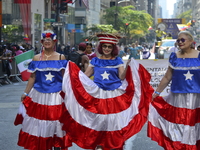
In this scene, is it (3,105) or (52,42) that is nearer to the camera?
(52,42)

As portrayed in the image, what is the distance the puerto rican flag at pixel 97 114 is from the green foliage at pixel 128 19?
70703 mm

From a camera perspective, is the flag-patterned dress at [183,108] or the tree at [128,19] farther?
the tree at [128,19]

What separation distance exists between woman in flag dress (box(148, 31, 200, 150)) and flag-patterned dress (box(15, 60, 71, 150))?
4.58 ft

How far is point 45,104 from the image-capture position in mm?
6051

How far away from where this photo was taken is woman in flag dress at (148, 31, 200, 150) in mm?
5766

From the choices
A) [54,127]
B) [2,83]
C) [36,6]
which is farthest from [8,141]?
[36,6]

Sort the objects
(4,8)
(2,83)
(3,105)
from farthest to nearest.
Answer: (4,8) → (2,83) → (3,105)

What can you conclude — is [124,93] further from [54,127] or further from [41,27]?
[41,27]

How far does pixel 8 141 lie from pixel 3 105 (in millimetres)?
4689

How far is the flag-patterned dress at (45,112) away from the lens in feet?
19.8

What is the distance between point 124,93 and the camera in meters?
6.16

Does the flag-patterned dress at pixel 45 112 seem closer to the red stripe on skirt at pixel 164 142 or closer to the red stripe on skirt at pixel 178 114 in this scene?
the red stripe on skirt at pixel 164 142

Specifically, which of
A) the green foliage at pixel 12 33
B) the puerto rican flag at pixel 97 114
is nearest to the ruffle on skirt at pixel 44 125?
the puerto rican flag at pixel 97 114

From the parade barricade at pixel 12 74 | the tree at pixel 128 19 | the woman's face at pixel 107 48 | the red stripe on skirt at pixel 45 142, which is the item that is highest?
the tree at pixel 128 19
